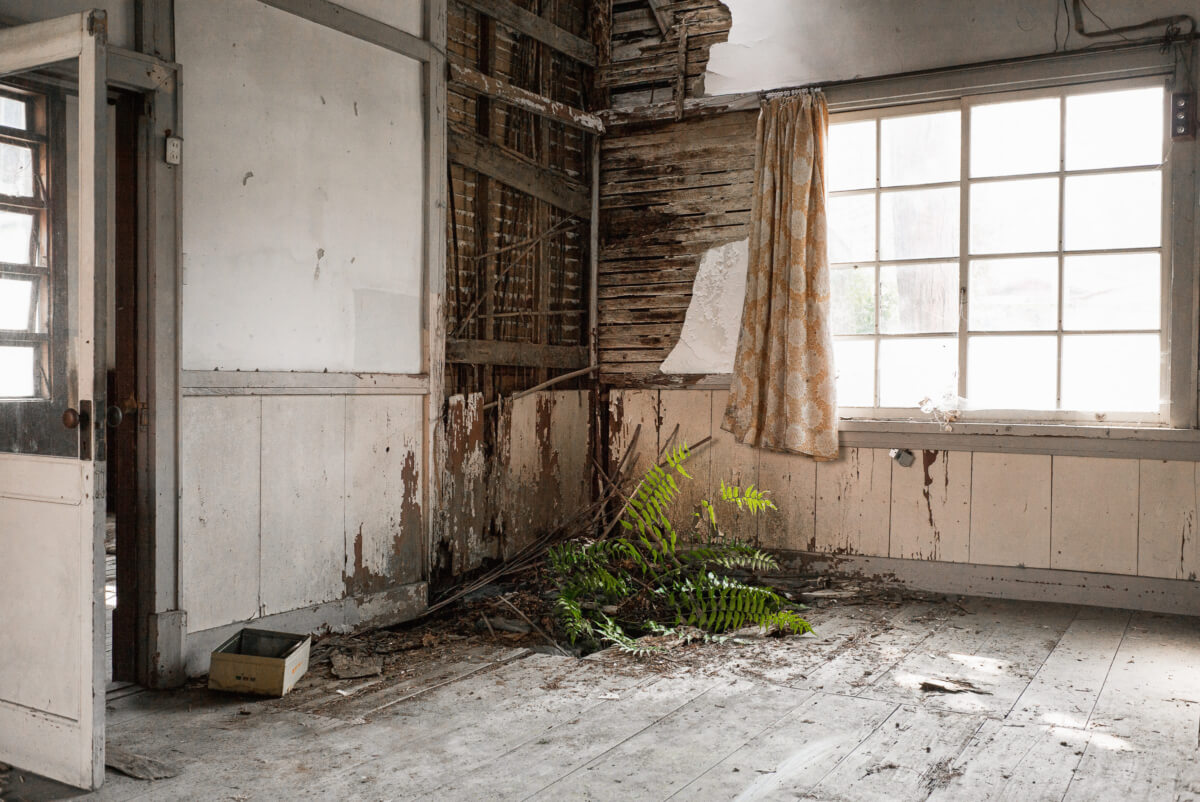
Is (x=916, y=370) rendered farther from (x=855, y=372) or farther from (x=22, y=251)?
(x=22, y=251)

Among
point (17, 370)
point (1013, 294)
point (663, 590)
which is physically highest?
point (1013, 294)

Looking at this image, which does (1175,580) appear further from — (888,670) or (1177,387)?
(888,670)

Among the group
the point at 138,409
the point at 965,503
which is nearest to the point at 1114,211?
the point at 965,503

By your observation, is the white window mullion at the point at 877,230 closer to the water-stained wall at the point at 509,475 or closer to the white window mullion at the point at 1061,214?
the white window mullion at the point at 1061,214

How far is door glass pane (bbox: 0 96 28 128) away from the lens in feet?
8.09

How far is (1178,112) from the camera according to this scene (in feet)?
13.4

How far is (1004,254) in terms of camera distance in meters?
4.45

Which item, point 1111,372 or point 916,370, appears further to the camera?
point 916,370

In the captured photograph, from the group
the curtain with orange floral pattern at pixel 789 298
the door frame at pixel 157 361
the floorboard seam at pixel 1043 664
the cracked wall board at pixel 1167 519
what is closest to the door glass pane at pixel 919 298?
the curtain with orange floral pattern at pixel 789 298

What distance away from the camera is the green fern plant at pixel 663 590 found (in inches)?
146

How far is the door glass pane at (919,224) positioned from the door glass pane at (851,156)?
16cm

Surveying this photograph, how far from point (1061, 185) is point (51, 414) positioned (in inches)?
162

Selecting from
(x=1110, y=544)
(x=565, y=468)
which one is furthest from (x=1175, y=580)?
(x=565, y=468)

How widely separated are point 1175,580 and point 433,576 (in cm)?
324
